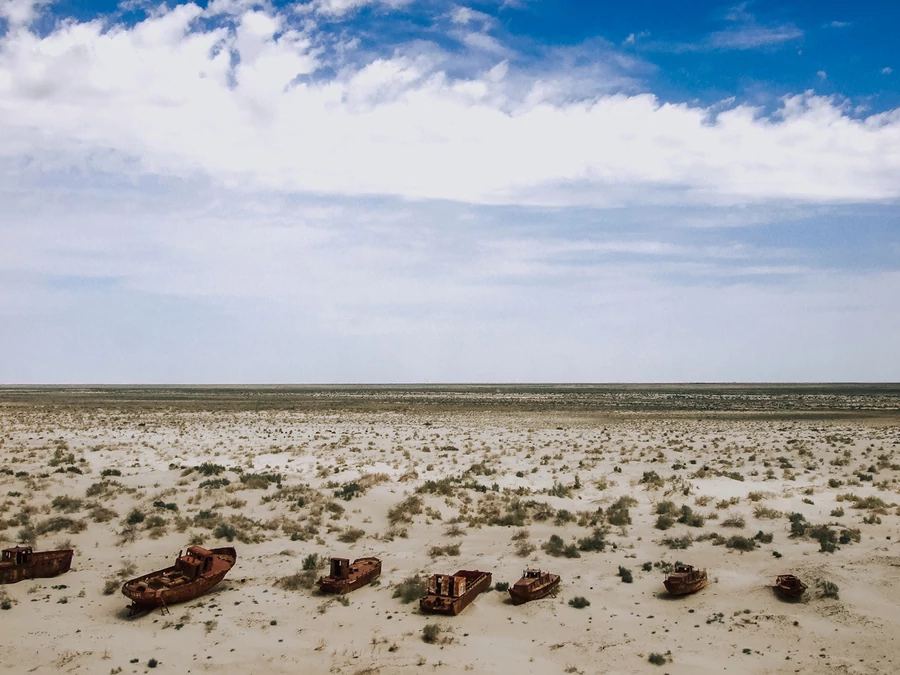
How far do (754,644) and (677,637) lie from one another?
1.31m

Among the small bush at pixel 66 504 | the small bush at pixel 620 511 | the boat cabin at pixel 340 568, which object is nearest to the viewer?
the boat cabin at pixel 340 568

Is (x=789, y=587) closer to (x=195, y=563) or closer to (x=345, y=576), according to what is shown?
(x=345, y=576)

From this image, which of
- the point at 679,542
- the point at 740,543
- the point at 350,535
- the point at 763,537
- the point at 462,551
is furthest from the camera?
the point at 350,535

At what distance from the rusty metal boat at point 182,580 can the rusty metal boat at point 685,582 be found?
9856 millimetres

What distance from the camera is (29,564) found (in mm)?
15211

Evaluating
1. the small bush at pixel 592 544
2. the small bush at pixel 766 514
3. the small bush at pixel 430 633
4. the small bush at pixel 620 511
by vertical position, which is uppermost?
the small bush at pixel 766 514

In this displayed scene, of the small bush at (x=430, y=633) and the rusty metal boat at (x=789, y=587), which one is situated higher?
the rusty metal boat at (x=789, y=587)

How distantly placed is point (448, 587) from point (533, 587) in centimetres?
183

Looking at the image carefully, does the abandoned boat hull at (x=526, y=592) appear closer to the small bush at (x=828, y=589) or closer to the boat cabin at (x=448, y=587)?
the boat cabin at (x=448, y=587)

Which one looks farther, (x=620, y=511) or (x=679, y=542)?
(x=620, y=511)

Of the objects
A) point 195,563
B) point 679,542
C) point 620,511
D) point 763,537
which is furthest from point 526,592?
point 620,511

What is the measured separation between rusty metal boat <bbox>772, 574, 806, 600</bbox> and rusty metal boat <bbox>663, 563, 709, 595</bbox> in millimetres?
1449

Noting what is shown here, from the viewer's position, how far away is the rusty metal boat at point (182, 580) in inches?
528

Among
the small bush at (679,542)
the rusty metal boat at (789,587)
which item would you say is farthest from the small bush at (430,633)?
the small bush at (679,542)
